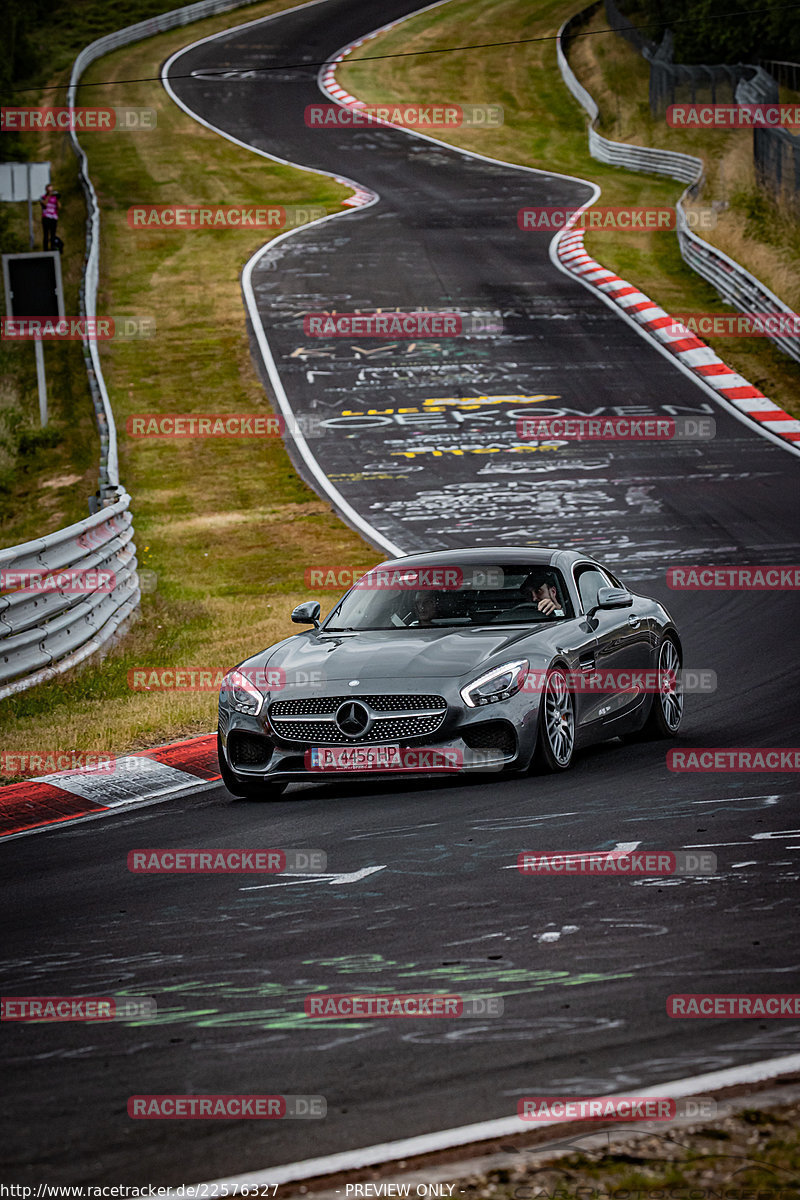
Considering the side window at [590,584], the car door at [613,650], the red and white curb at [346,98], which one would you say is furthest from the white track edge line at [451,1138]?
the red and white curb at [346,98]

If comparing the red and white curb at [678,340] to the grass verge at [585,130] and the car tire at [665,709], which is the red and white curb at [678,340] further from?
the car tire at [665,709]

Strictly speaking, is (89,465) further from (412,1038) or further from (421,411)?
(412,1038)

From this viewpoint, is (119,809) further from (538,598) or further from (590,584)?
(590,584)

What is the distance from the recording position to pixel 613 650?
424 inches

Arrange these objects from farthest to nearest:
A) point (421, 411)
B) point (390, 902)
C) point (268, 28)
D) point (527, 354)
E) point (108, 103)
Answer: point (268, 28) → point (108, 103) → point (527, 354) → point (421, 411) → point (390, 902)

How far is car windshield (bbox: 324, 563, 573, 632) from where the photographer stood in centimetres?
1054

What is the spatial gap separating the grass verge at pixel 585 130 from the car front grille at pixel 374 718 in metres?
20.4

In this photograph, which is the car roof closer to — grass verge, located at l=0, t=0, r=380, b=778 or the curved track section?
grass verge, located at l=0, t=0, r=380, b=778

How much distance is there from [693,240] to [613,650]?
2733cm

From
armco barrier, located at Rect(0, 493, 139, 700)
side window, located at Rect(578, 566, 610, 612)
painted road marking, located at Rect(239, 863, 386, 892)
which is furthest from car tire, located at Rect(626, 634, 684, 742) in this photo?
armco barrier, located at Rect(0, 493, 139, 700)

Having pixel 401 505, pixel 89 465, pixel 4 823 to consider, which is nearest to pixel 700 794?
pixel 4 823

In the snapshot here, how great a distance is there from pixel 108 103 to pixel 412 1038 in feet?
187

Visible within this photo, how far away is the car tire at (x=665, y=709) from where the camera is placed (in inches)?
440

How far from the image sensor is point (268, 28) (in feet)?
233
